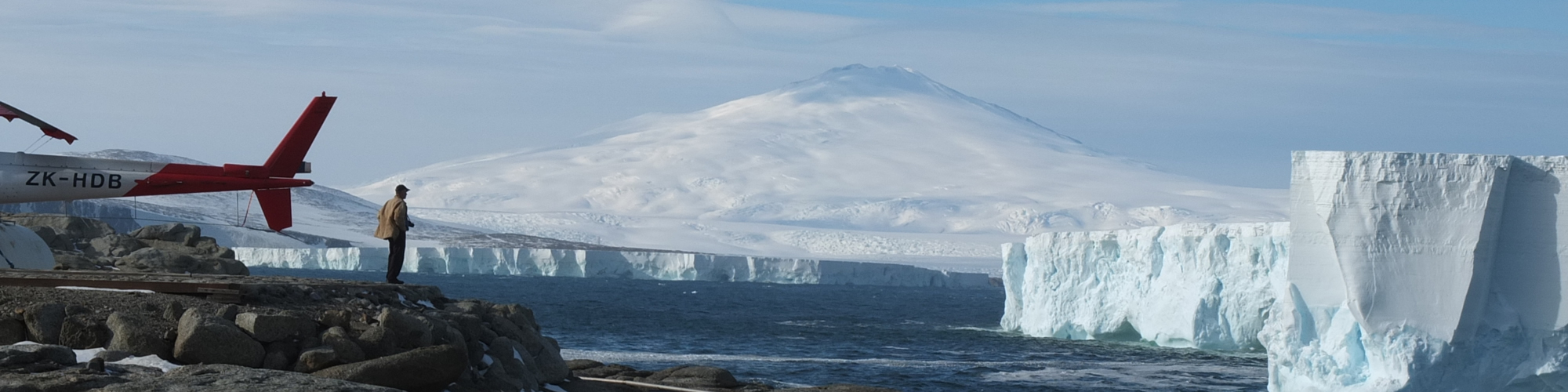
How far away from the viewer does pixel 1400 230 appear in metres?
18.6

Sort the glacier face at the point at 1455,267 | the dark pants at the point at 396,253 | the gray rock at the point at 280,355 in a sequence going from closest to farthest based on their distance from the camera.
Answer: the gray rock at the point at 280,355 → the dark pants at the point at 396,253 → the glacier face at the point at 1455,267

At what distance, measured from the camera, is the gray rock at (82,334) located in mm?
8617

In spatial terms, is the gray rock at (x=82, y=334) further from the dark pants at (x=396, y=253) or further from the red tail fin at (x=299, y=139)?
the red tail fin at (x=299, y=139)

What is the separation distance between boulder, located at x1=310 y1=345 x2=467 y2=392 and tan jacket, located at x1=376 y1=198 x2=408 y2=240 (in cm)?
279

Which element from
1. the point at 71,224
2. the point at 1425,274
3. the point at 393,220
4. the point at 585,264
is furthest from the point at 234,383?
the point at 585,264

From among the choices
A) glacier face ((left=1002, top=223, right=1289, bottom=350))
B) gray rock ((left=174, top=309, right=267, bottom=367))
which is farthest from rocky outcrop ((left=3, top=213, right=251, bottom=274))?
glacier face ((left=1002, top=223, right=1289, bottom=350))

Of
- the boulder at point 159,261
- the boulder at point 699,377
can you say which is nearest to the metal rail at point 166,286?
the boulder at point 699,377

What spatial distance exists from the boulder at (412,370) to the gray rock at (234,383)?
45.0 inches

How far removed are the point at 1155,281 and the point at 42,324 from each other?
27625 mm

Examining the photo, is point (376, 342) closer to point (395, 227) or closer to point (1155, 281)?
point (395, 227)

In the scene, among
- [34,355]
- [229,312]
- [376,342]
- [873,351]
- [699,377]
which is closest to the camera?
[34,355]

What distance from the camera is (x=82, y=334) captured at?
8.63 metres

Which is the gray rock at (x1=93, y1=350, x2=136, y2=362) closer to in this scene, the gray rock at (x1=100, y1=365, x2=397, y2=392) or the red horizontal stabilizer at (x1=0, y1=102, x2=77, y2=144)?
the gray rock at (x1=100, y1=365, x2=397, y2=392)

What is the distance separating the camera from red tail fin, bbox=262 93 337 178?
13.5m
